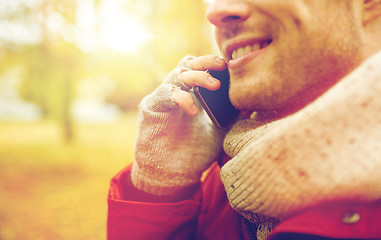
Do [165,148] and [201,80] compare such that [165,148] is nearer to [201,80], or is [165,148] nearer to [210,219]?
[201,80]

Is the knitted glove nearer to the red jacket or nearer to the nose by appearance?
the red jacket

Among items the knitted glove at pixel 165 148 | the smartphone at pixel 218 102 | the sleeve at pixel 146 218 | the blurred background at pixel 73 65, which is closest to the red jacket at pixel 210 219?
the sleeve at pixel 146 218

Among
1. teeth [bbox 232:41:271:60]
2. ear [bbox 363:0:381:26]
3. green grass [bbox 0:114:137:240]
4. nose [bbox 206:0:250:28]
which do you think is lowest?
green grass [bbox 0:114:137:240]

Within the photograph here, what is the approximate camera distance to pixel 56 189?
6980 mm

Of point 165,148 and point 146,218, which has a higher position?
point 165,148

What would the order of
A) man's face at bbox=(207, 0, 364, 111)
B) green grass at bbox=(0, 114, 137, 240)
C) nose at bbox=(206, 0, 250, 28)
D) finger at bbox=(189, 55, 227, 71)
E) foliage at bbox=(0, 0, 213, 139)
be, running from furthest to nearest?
foliage at bbox=(0, 0, 213, 139) → green grass at bbox=(0, 114, 137, 240) → finger at bbox=(189, 55, 227, 71) → nose at bbox=(206, 0, 250, 28) → man's face at bbox=(207, 0, 364, 111)

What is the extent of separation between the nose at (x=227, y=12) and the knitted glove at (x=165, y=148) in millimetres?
363

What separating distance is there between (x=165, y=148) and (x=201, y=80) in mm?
468

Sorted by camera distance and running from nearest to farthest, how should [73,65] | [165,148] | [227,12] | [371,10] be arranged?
[371,10] < [227,12] < [165,148] < [73,65]

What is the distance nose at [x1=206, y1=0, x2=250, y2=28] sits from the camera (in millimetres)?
1251

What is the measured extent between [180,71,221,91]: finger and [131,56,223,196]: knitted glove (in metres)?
0.05

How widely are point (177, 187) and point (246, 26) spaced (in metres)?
1.00

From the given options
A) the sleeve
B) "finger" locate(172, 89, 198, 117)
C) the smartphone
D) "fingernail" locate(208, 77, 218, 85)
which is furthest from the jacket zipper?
"fingernail" locate(208, 77, 218, 85)

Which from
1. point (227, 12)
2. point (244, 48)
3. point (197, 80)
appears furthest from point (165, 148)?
point (227, 12)
